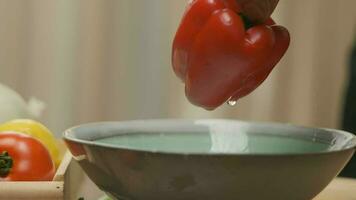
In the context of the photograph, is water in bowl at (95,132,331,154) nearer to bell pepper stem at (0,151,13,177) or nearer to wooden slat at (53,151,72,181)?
wooden slat at (53,151,72,181)

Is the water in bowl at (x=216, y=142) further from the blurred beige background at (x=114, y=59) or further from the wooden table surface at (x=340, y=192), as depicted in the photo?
the blurred beige background at (x=114, y=59)

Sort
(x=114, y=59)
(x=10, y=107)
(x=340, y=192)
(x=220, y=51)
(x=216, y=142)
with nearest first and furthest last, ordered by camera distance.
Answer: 1. (x=220, y=51)
2. (x=216, y=142)
3. (x=340, y=192)
4. (x=10, y=107)
5. (x=114, y=59)

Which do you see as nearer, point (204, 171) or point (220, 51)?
point (204, 171)

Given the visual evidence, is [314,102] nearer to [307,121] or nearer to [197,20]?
[307,121]

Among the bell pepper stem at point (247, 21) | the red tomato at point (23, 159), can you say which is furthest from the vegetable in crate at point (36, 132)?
the bell pepper stem at point (247, 21)

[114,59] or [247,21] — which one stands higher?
[247,21]

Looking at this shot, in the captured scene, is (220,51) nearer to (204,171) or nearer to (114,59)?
(204,171)

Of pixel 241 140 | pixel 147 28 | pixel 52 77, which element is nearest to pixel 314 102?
pixel 147 28

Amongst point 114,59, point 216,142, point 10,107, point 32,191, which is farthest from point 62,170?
point 114,59
